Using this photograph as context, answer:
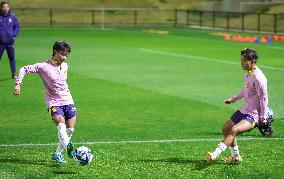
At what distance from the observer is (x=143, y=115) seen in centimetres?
2008

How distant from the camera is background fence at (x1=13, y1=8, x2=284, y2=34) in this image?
Answer: 6494 cm

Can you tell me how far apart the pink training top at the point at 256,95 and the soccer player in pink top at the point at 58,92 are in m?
2.76

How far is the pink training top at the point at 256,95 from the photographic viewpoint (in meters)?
13.3

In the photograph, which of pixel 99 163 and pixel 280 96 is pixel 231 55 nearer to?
pixel 280 96

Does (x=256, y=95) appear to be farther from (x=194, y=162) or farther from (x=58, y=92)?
(x=58, y=92)

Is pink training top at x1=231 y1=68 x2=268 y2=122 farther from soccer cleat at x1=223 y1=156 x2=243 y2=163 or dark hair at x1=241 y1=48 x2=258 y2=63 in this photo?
soccer cleat at x1=223 y1=156 x2=243 y2=163

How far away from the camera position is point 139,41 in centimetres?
4738

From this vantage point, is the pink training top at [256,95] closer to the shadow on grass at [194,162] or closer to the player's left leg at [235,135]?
the player's left leg at [235,135]

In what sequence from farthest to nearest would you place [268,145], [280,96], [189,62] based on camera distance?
[189,62] → [280,96] → [268,145]

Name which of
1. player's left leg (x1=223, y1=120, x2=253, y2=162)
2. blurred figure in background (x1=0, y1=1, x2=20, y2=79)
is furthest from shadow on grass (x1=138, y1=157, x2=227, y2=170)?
blurred figure in background (x1=0, y1=1, x2=20, y2=79)

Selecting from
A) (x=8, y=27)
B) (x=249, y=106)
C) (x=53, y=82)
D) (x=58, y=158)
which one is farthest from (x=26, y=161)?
(x=8, y=27)

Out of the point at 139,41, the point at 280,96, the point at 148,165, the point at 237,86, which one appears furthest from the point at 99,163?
the point at 139,41

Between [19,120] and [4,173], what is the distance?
6285mm

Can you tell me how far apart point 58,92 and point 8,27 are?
558 inches
